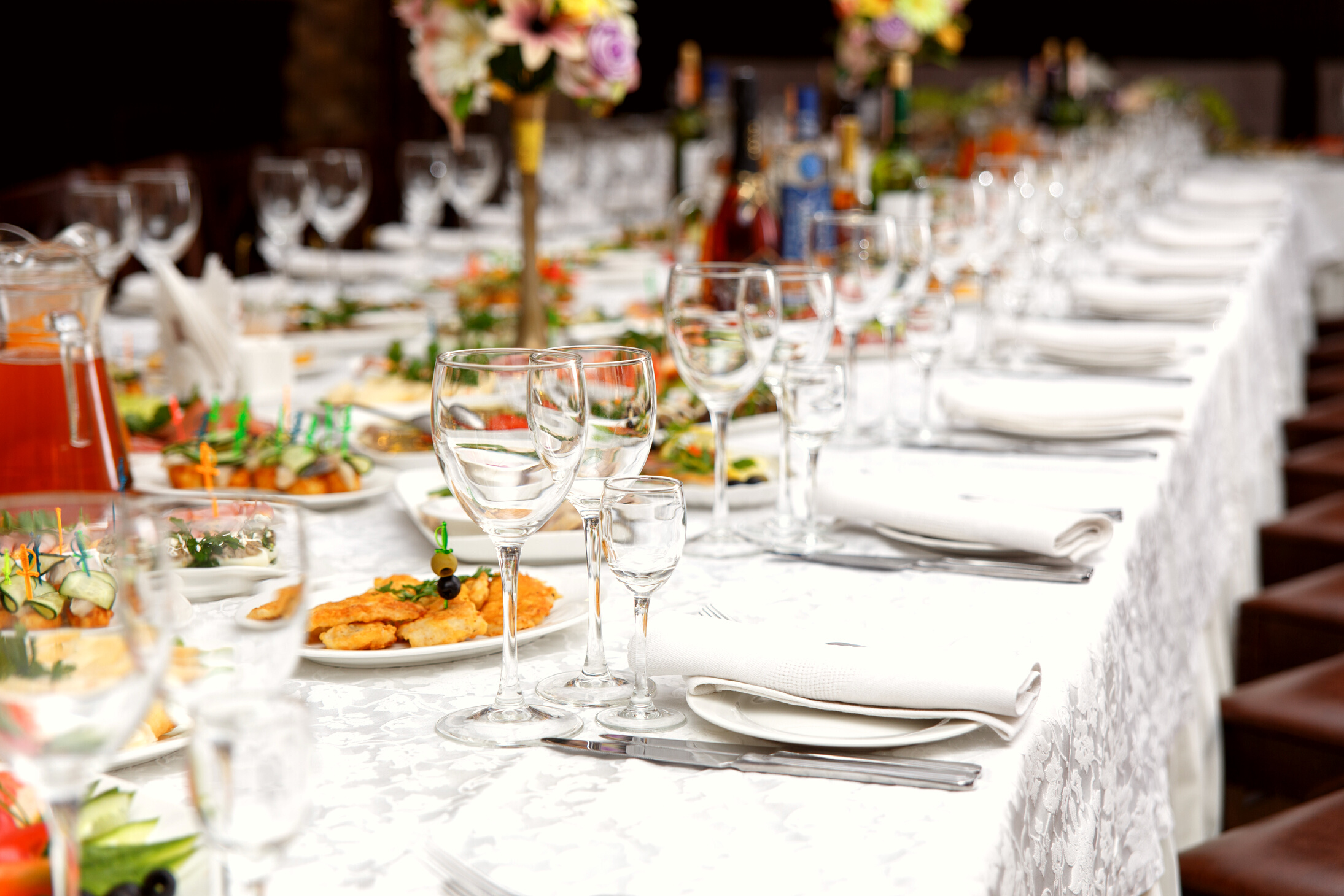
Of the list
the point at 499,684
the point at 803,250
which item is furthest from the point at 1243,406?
the point at 499,684

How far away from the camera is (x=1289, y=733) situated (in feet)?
5.65

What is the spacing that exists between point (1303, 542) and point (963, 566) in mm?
1524

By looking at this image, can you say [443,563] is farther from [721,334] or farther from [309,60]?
[309,60]

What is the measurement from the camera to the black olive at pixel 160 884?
1.92ft

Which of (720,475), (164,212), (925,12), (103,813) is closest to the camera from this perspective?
(103,813)

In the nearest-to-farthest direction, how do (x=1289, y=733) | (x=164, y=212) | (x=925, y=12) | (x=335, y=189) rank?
(x=1289, y=733)
(x=164, y=212)
(x=335, y=189)
(x=925, y=12)

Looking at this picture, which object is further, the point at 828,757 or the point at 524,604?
the point at 524,604

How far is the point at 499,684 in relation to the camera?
898 millimetres

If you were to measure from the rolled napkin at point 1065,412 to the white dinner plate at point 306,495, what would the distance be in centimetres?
65

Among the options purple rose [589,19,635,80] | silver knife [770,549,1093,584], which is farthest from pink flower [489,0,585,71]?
silver knife [770,549,1093,584]

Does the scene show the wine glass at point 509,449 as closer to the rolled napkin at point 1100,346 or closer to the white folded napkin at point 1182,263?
the rolled napkin at point 1100,346

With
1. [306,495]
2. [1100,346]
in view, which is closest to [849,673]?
[306,495]

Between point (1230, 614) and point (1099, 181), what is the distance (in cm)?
130

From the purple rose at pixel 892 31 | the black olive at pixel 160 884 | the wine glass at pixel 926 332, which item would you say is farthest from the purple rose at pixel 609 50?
the black olive at pixel 160 884
